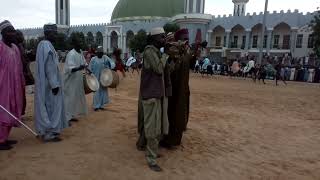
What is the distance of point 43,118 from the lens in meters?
5.23

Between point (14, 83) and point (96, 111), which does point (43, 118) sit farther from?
point (96, 111)

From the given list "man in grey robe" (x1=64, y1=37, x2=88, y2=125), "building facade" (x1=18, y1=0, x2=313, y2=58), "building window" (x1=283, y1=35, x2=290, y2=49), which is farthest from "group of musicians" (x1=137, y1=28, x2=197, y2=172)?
"building window" (x1=283, y1=35, x2=290, y2=49)

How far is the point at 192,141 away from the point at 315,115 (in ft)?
15.1

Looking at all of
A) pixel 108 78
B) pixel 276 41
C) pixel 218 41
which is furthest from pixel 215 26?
pixel 108 78

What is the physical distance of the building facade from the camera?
3747 centimetres

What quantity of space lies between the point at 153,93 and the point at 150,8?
50.8m

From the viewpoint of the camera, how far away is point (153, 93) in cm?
A: 445

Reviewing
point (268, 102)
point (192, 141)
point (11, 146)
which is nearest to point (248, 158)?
point (192, 141)

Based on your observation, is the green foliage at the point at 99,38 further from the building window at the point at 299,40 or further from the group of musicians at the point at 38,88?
the group of musicians at the point at 38,88

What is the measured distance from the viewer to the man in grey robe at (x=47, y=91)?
17.1 ft

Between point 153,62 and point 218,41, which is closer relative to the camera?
point 153,62

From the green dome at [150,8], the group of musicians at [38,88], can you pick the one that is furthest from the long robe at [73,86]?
the green dome at [150,8]

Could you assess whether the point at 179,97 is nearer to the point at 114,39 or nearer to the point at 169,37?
the point at 169,37

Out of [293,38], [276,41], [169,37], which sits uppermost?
[293,38]
